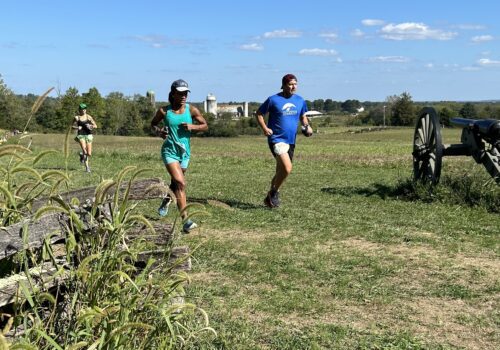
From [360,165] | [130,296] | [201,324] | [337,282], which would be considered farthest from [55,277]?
[360,165]

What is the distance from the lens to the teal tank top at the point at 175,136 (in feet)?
23.3

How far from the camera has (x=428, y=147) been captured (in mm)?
9539

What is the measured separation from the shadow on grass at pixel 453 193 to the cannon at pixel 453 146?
21cm

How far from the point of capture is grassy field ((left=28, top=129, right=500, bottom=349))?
3.89 metres

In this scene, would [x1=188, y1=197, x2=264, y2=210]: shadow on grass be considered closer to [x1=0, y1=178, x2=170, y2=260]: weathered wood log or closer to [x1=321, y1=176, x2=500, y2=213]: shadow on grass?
[x1=321, y1=176, x2=500, y2=213]: shadow on grass

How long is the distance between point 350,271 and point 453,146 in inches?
186

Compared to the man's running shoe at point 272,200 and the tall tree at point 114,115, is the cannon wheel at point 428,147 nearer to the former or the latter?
the man's running shoe at point 272,200

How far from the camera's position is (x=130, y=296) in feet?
8.39

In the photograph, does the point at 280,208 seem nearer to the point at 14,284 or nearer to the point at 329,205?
the point at 329,205

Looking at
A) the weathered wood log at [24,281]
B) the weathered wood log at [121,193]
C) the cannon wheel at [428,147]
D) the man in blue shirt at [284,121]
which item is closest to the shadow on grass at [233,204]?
the man in blue shirt at [284,121]

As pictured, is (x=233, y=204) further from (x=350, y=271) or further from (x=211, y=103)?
(x=211, y=103)

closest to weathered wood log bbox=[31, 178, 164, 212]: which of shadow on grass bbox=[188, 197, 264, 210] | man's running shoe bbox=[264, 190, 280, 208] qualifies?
shadow on grass bbox=[188, 197, 264, 210]

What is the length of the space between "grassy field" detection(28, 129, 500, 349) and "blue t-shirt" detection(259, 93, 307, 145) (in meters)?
1.13

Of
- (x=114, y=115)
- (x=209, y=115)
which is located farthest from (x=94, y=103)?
(x=209, y=115)
